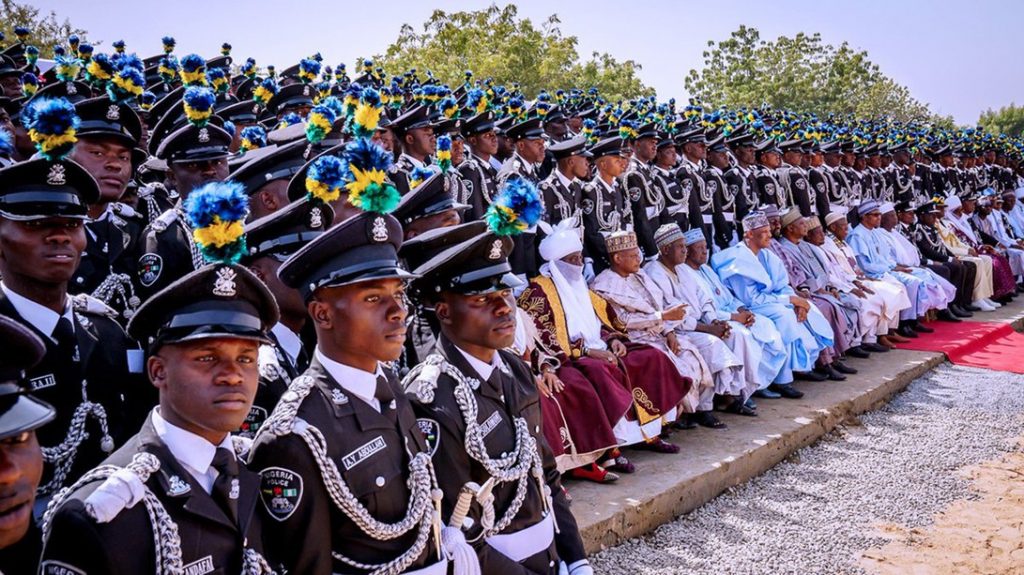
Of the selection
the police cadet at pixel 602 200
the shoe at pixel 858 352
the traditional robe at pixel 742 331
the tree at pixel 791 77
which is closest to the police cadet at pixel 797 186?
the shoe at pixel 858 352

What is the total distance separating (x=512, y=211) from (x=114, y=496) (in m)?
1.83

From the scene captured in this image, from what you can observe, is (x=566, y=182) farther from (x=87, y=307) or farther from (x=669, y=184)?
(x=87, y=307)

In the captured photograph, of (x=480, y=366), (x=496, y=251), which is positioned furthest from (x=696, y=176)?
(x=480, y=366)

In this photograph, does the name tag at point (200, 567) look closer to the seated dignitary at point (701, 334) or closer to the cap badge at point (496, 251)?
the cap badge at point (496, 251)

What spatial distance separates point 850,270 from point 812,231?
821mm

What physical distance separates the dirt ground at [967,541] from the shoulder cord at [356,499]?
3.38 m

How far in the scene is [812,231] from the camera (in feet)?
32.8

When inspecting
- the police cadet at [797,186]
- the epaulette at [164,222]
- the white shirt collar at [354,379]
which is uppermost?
the police cadet at [797,186]

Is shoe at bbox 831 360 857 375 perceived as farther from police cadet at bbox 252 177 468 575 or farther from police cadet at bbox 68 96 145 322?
police cadet at bbox 252 177 468 575

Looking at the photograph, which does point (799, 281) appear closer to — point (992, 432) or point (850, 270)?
point (850, 270)

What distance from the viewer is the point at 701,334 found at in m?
7.25

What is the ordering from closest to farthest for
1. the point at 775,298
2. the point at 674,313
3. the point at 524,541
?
the point at 524,541 → the point at 674,313 → the point at 775,298

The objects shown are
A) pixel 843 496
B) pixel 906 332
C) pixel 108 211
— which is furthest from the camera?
pixel 906 332

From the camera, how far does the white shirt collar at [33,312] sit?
263 centimetres
